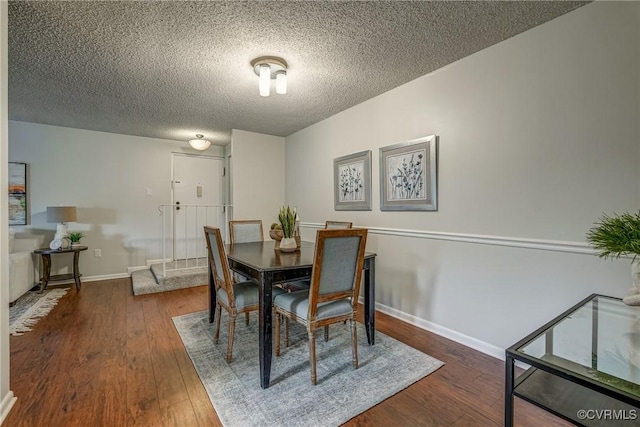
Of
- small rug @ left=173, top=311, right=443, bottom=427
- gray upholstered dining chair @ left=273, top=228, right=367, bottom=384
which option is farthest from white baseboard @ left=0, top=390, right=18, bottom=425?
gray upholstered dining chair @ left=273, top=228, right=367, bottom=384

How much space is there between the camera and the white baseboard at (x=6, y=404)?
143 centimetres

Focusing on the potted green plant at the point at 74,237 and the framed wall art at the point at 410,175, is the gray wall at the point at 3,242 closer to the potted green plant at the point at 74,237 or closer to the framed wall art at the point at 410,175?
the framed wall art at the point at 410,175

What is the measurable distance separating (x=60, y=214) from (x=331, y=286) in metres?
4.01

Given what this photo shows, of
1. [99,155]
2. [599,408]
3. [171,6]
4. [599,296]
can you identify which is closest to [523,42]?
[599,296]

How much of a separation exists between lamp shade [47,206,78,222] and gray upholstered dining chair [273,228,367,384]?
142 inches

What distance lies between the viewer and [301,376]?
1802 mm

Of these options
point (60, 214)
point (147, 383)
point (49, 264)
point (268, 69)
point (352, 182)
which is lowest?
point (147, 383)

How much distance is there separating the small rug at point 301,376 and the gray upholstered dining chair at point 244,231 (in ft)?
3.16

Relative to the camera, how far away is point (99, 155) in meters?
4.30

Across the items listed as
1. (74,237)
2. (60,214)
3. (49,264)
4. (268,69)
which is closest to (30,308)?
(49,264)

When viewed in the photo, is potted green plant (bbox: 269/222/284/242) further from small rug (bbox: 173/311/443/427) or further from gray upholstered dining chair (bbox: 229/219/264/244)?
small rug (bbox: 173/311/443/427)

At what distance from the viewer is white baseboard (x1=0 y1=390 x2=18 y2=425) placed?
4.69 feet

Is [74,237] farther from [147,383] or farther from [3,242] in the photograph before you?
[147,383]

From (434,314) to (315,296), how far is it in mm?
1309
